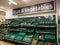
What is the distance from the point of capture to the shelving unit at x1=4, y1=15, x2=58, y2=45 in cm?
421

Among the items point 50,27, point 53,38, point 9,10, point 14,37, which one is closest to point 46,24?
point 50,27

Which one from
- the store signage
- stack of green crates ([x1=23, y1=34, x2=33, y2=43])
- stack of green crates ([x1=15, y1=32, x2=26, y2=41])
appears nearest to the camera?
stack of green crates ([x1=23, y1=34, x2=33, y2=43])

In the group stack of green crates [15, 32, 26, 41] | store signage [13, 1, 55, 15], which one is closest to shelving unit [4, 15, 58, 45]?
stack of green crates [15, 32, 26, 41]

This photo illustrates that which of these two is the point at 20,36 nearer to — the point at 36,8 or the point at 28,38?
the point at 28,38

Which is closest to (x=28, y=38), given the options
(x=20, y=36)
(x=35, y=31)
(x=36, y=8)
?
(x=35, y=31)

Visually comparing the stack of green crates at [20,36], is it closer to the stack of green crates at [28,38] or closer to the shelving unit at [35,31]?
the shelving unit at [35,31]

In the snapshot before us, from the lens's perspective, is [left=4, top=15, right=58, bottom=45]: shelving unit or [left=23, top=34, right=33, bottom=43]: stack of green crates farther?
[left=23, top=34, right=33, bottom=43]: stack of green crates

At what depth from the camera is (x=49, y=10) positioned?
15.6ft

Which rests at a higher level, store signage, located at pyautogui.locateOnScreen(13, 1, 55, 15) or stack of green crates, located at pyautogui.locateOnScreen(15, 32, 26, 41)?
store signage, located at pyautogui.locateOnScreen(13, 1, 55, 15)

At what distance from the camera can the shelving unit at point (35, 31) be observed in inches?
166

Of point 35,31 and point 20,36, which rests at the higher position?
point 35,31

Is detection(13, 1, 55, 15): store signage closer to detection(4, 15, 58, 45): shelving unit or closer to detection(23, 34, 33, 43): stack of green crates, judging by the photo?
detection(4, 15, 58, 45): shelving unit

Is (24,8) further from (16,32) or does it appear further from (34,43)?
(34,43)

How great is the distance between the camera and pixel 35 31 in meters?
4.72
